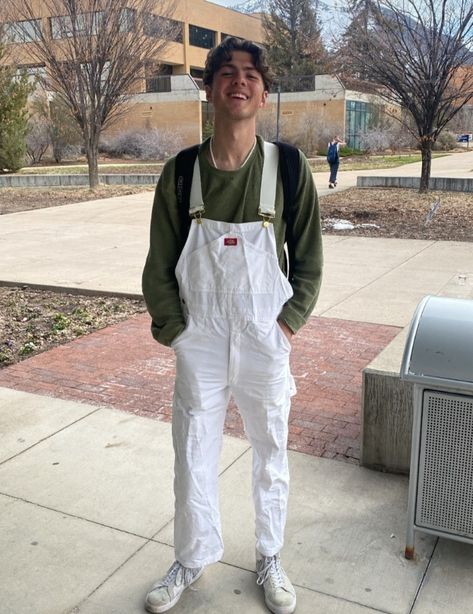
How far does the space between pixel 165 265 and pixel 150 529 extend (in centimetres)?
132

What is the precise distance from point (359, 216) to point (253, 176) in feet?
39.0

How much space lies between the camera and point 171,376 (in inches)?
198

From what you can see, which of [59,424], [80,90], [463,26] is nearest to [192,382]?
[59,424]

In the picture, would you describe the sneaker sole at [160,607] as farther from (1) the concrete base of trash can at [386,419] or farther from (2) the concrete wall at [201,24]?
(2) the concrete wall at [201,24]

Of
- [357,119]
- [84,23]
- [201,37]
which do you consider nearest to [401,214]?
[84,23]

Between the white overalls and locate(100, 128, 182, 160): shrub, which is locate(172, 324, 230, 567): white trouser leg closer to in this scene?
the white overalls

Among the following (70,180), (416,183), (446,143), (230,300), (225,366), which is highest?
(446,143)

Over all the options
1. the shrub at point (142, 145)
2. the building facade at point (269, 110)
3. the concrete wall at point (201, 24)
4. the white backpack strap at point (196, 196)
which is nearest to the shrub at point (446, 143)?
the building facade at point (269, 110)

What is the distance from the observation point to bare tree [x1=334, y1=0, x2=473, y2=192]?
52.6ft

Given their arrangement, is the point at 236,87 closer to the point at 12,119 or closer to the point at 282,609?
the point at 282,609

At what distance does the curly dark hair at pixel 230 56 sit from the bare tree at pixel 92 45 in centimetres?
1771

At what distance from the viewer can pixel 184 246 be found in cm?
243

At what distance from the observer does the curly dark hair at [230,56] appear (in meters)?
2.32

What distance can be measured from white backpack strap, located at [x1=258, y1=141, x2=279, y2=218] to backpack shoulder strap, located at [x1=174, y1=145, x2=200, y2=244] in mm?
255
